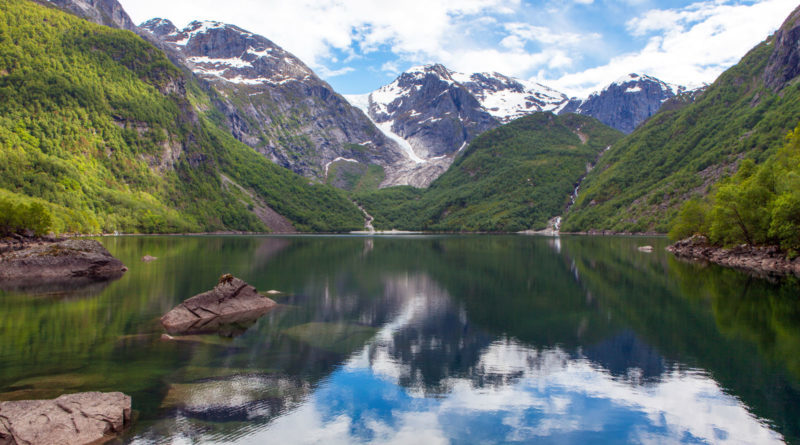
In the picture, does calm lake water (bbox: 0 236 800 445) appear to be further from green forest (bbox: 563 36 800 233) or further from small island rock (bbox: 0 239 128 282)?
green forest (bbox: 563 36 800 233)

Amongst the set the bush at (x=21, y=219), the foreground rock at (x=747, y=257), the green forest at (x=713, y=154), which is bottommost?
the foreground rock at (x=747, y=257)

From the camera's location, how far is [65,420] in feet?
44.9

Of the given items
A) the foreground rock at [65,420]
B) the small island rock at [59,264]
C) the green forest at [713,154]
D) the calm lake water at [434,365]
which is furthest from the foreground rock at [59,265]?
the green forest at [713,154]

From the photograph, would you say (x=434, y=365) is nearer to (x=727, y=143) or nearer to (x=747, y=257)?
(x=747, y=257)

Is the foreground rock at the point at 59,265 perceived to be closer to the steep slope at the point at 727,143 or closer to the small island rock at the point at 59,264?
the small island rock at the point at 59,264

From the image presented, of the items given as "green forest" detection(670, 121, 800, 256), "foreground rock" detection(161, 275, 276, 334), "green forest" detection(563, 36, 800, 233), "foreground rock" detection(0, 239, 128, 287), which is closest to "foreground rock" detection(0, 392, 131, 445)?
"foreground rock" detection(161, 275, 276, 334)

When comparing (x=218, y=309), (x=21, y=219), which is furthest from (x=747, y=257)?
(x=21, y=219)

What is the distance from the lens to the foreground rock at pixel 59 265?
48000 millimetres

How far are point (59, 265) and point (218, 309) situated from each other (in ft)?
99.0

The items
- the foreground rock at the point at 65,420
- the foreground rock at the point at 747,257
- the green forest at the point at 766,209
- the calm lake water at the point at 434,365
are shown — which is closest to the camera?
the foreground rock at the point at 65,420

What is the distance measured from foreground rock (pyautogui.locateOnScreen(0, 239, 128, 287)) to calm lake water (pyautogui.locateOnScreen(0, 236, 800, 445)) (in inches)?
384

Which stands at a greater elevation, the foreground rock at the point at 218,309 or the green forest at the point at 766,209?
the green forest at the point at 766,209

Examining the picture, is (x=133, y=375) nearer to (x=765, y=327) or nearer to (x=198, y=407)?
(x=198, y=407)

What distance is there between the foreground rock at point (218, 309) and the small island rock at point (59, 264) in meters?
24.3
